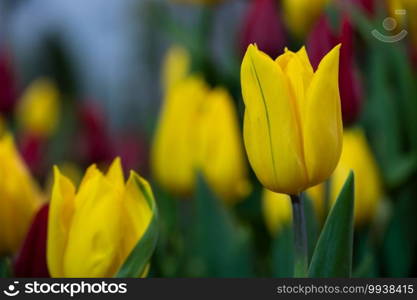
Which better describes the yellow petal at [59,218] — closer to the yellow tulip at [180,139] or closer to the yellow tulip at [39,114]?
the yellow tulip at [180,139]

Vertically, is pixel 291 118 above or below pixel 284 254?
above

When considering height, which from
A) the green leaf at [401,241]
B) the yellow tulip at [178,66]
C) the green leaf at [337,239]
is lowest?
the green leaf at [401,241]

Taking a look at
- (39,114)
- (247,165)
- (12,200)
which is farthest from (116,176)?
(39,114)

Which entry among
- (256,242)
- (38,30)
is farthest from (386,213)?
(38,30)

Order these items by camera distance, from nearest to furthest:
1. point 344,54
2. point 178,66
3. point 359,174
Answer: point 344,54
point 359,174
point 178,66

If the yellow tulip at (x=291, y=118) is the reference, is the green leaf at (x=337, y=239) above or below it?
below

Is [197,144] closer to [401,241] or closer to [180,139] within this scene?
[180,139]

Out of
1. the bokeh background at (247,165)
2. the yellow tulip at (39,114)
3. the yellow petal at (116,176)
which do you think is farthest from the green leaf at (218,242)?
the yellow tulip at (39,114)

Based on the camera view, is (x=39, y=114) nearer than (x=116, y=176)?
No
